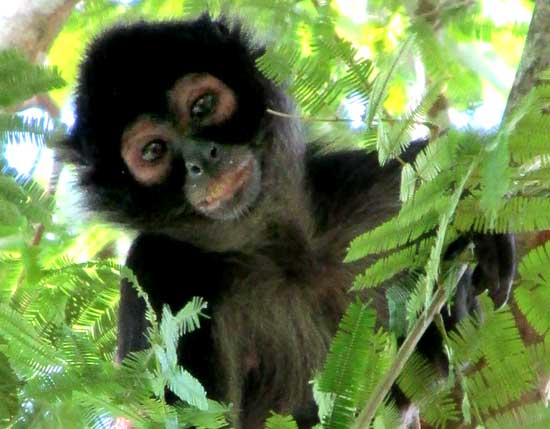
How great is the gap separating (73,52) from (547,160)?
4761 mm

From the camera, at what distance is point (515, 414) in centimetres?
275

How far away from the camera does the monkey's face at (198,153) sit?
5.12 meters

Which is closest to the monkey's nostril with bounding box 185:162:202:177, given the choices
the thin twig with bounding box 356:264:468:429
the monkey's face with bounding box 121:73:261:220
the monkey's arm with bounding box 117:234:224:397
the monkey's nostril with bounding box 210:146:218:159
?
the monkey's face with bounding box 121:73:261:220

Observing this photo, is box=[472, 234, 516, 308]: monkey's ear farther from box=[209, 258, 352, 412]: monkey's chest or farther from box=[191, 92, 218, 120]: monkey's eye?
box=[191, 92, 218, 120]: monkey's eye

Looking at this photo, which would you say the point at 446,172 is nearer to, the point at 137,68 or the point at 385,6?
the point at 137,68

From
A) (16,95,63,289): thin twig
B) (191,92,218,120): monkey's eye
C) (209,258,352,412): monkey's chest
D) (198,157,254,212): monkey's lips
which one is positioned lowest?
(209,258,352,412): monkey's chest

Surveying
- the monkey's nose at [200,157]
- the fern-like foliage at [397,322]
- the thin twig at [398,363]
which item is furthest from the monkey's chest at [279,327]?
the thin twig at [398,363]

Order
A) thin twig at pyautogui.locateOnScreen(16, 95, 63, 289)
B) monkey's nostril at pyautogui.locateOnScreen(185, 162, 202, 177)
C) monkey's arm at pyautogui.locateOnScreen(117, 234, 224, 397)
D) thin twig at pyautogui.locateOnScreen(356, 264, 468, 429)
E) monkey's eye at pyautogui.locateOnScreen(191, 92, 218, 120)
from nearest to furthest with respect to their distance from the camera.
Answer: thin twig at pyautogui.locateOnScreen(356, 264, 468, 429) → monkey's arm at pyautogui.locateOnScreen(117, 234, 224, 397) → monkey's nostril at pyautogui.locateOnScreen(185, 162, 202, 177) → thin twig at pyautogui.locateOnScreen(16, 95, 63, 289) → monkey's eye at pyautogui.locateOnScreen(191, 92, 218, 120)

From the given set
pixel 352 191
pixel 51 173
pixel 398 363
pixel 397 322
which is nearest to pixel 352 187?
pixel 352 191

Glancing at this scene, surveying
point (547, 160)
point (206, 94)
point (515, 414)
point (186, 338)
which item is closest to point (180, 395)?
point (515, 414)

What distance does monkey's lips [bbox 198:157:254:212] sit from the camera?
201 inches

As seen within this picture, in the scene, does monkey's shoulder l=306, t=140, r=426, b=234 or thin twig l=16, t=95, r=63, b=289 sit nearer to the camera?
thin twig l=16, t=95, r=63, b=289

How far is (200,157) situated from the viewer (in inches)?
202

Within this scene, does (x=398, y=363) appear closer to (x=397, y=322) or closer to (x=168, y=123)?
(x=397, y=322)
